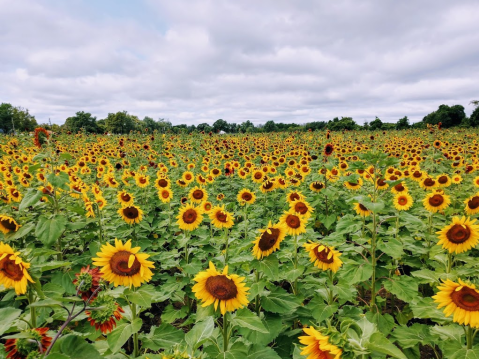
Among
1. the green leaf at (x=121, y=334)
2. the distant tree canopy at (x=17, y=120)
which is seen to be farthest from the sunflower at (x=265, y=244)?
the distant tree canopy at (x=17, y=120)

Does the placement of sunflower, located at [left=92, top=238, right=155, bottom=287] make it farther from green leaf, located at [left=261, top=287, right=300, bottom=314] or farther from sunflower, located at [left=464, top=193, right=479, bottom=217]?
sunflower, located at [left=464, top=193, right=479, bottom=217]

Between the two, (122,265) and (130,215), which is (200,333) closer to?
Answer: (122,265)

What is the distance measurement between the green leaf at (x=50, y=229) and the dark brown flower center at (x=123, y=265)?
4.49 ft

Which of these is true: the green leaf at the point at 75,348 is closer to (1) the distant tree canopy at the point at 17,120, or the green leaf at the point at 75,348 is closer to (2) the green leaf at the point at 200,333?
(2) the green leaf at the point at 200,333

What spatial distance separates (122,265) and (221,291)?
733 mm

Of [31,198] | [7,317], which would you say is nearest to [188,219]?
[31,198]

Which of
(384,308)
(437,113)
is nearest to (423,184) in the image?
(384,308)

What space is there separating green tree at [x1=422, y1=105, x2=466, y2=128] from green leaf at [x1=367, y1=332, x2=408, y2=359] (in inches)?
1821

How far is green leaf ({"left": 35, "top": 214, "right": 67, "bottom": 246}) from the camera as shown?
9.77ft

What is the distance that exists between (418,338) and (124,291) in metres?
2.68

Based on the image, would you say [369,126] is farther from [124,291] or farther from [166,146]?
[124,291]

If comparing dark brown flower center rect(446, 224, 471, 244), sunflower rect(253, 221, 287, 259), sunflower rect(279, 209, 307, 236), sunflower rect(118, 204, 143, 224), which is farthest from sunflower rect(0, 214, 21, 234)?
dark brown flower center rect(446, 224, 471, 244)

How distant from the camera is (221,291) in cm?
185

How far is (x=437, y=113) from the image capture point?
4188cm
